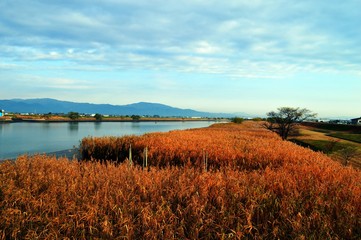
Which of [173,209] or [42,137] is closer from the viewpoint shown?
[173,209]

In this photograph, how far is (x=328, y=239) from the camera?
390cm

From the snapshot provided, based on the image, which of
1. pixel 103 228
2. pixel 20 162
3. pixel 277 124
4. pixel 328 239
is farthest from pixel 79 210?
pixel 277 124

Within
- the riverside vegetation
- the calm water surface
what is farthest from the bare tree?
the riverside vegetation

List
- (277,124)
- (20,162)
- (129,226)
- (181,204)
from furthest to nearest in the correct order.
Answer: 1. (277,124)
2. (20,162)
3. (181,204)
4. (129,226)

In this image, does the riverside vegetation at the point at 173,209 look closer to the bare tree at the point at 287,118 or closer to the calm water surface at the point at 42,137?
the calm water surface at the point at 42,137

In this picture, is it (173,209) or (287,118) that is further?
(287,118)

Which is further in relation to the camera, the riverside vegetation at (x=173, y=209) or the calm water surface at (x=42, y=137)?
the calm water surface at (x=42, y=137)

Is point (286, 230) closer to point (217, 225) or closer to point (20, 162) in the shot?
point (217, 225)

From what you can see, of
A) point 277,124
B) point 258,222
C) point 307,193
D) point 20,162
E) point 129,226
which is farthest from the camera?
point 277,124

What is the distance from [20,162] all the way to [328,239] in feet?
26.3

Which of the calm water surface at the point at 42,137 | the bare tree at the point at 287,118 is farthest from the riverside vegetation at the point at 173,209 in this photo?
the bare tree at the point at 287,118

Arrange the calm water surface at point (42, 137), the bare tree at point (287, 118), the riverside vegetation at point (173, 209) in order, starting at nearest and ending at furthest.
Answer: the riverside vegetation at point (173, 209)
the calm water surface at point (42, 137)
the bare tree at point (287, 118)

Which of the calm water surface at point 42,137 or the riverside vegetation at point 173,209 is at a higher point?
the riverside vegetation at point 173,209

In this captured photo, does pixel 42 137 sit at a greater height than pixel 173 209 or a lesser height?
lesser
